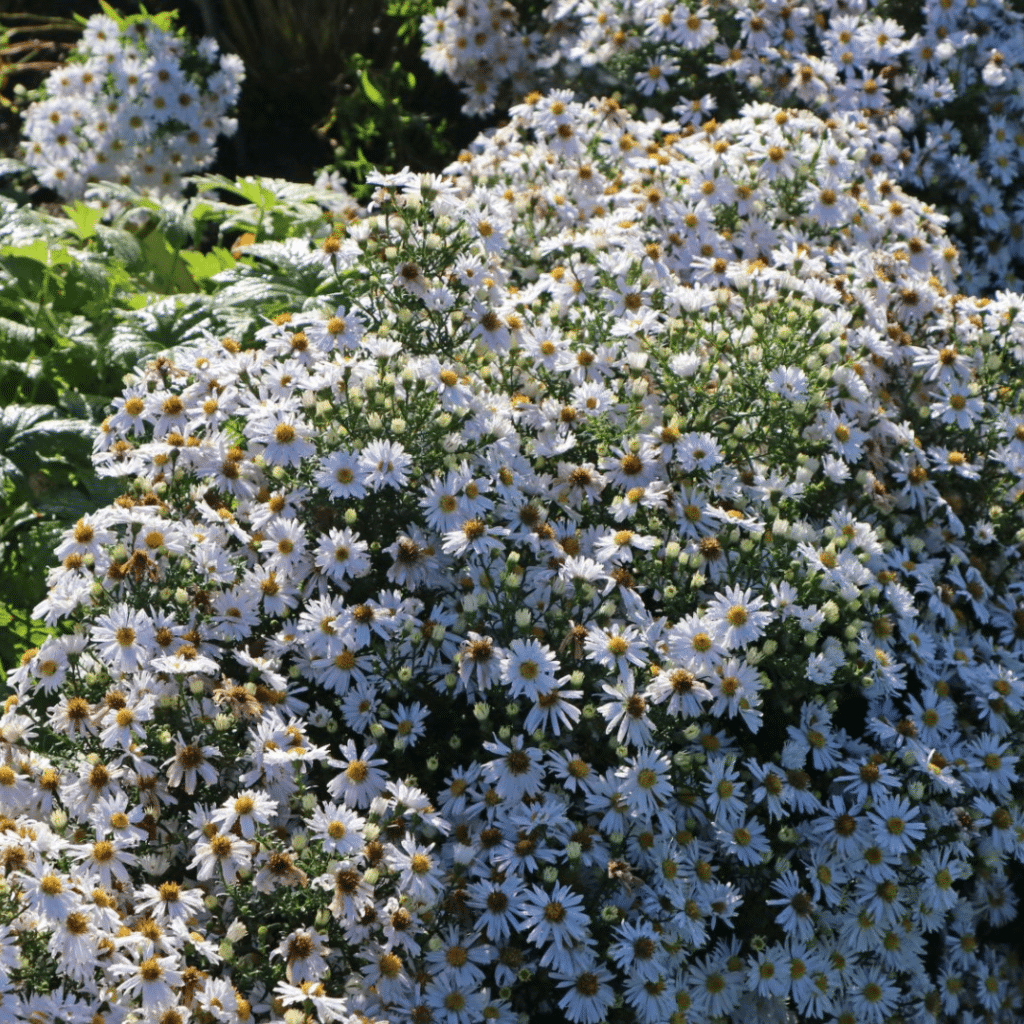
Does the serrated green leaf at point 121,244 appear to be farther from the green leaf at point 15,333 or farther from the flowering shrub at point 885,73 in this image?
the flowering shrub at point 885,73

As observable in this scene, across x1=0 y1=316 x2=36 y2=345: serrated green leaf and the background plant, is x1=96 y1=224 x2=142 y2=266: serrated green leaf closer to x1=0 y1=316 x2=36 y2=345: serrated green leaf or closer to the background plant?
the background plant

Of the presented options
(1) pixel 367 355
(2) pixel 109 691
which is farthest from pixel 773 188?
(2) pixel 109 691

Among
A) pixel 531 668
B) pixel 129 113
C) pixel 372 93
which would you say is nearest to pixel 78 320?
pixel 129 113

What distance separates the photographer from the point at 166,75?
5.86 meters

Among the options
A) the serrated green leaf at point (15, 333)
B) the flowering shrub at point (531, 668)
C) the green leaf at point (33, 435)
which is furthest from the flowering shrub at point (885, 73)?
the green leaf at point (33, 435)

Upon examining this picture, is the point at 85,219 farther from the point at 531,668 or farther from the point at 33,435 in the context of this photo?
the point at 531,668

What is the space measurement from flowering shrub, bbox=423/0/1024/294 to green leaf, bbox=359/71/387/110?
107 cm

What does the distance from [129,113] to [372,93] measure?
1.17m

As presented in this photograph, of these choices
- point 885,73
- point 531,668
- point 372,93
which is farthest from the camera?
point 372,93

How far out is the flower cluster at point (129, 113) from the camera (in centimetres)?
582

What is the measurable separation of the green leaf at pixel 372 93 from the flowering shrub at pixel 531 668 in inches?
102

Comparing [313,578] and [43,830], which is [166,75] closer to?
[313,578]

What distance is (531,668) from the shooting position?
287 cm

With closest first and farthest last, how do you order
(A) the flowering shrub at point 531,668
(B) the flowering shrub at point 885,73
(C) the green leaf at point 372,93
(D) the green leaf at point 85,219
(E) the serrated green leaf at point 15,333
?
(A) the flowering shrub at point 531,668 → (E) the serrated green leaf at point 15,333 → (D) the green leaf at point 85,219 → (B) the flowering shrub at point 885,73 → (C) the green leaf at point 372,93
